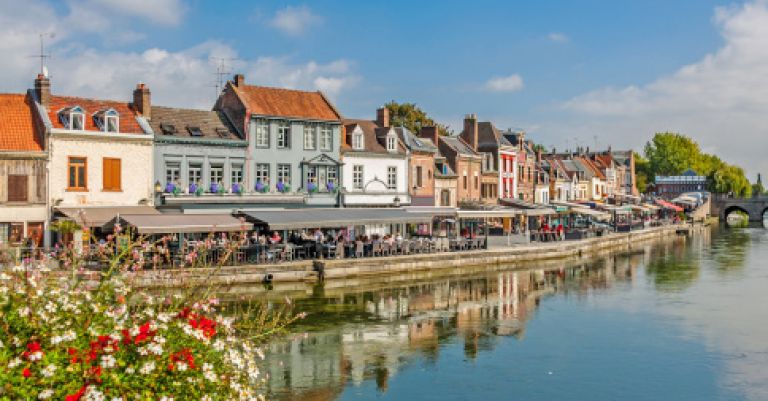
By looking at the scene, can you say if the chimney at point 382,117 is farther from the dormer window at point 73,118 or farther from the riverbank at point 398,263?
the dormer window at point 73,118

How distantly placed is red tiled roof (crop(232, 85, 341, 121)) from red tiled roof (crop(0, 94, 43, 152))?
11.4 m

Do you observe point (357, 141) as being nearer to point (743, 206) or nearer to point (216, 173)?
point (216, 173)

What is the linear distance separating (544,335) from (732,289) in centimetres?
1673

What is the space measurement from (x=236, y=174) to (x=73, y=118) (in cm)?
933

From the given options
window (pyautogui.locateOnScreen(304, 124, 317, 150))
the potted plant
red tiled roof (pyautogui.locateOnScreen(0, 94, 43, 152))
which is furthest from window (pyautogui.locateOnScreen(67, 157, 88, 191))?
window (pyautogui.locateOnScreen(304, 124, 317, 150))

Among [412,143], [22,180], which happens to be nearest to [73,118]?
[22,180]

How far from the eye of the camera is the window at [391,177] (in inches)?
2007

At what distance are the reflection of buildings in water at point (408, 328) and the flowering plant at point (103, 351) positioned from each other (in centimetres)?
889

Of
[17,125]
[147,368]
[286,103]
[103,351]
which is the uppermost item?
[286,103]

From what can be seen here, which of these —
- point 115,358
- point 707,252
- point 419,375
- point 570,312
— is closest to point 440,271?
point 570,312

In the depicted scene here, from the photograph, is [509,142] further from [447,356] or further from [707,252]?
[447,356]

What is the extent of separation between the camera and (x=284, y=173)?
4459 cm

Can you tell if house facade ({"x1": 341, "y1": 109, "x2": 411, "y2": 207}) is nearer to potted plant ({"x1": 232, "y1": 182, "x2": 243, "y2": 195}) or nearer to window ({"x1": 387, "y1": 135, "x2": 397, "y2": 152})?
window ({"x1": 387, "y1": 135, "x2": 397, "y2": 152})

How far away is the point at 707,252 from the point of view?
199 ft
